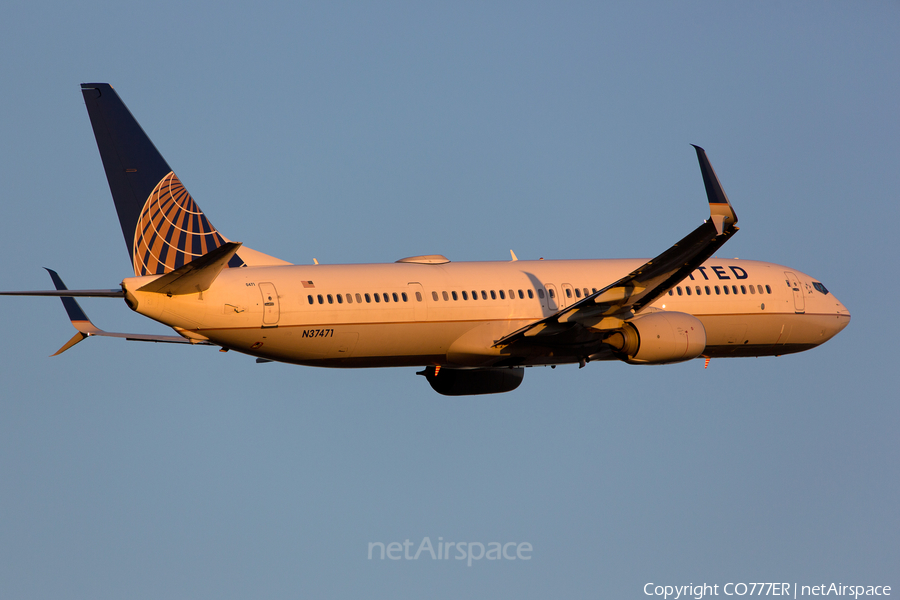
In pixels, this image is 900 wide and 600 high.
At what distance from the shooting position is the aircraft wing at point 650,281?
1248 inches

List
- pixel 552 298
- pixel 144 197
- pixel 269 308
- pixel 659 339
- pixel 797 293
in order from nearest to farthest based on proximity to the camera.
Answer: pixel 269 308
pixel 144 197
pixel 659 339
pixel 552 298
pixel 797 293

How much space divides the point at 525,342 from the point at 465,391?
5.52 meters

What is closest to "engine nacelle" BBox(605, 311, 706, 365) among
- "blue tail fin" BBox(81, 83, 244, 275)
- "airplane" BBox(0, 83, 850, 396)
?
"airplane" BBox(0, 83, 850, 396)

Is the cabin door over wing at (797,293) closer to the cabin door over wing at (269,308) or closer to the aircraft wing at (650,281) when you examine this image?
the aircraft wing at (650,281)

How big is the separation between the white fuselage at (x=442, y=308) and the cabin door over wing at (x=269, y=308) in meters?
0.03

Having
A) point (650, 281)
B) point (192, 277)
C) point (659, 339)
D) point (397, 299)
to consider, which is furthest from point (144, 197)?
point (659, 339)

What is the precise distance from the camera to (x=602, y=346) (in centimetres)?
3888

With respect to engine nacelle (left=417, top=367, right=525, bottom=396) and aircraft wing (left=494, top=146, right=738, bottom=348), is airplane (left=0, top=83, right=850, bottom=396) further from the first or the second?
engine nacelle (left=417, top=367, right=525, bottom=396)

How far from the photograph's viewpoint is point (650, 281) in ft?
118

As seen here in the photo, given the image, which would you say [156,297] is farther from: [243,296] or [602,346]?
[602,346]

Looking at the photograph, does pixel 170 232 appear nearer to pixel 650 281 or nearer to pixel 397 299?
pixel 397 299

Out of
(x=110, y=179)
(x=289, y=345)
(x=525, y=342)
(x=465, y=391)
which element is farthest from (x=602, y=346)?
(x=110, y=179)

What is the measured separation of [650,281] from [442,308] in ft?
20.7

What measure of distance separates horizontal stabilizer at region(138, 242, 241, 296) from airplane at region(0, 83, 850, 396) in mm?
51
